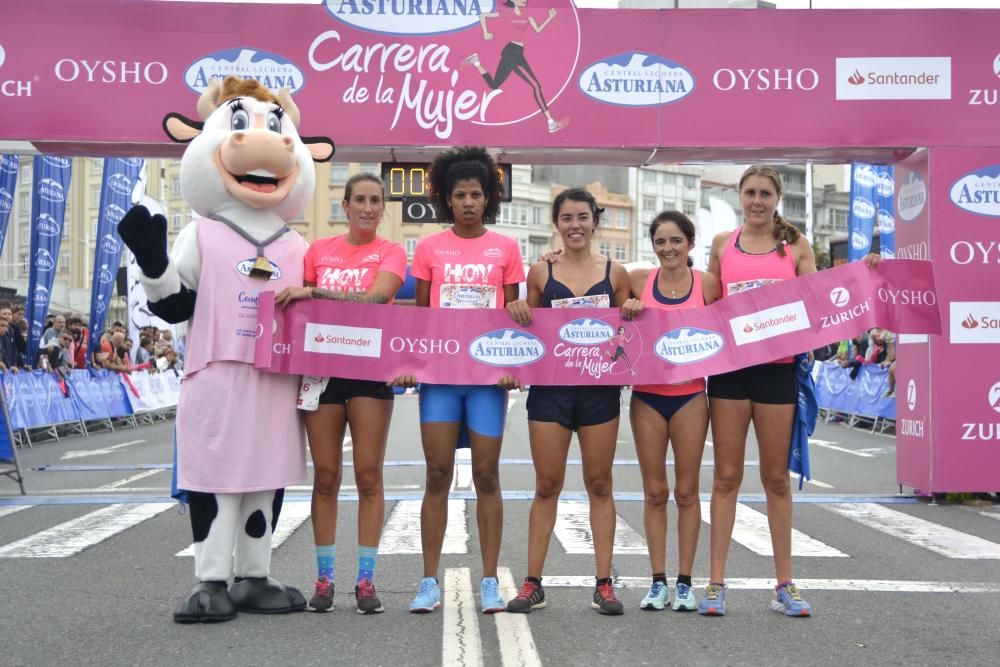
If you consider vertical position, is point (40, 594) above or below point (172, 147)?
below

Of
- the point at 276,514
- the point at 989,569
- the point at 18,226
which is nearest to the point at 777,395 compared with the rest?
the point at 989,569

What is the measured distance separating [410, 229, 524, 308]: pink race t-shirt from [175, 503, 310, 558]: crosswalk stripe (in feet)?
8.92

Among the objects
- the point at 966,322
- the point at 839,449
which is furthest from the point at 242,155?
the point at 839,449

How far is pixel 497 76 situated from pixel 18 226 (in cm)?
6218

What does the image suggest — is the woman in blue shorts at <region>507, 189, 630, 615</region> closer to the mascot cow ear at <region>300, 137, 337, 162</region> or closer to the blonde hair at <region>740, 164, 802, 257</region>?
the blonde hair at <region>740, 164, 802, 257</region>

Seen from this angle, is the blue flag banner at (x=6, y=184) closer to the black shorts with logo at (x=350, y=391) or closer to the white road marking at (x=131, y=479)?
the white road marking at (x=131, y=479)

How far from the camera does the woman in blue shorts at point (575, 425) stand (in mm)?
5758

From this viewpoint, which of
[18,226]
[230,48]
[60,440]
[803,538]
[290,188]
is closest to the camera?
[290,188]

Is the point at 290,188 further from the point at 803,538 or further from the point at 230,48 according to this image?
the point at 803,538

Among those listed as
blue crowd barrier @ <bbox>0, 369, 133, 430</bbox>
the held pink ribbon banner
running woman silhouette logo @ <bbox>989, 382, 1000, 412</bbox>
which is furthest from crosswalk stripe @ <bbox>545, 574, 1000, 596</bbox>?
blue crowd barrier @ <bbox>0, 369, 133, 430</bbox>

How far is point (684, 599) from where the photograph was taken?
575cm

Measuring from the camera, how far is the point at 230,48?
9.55 meters

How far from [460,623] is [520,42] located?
19.4 ft

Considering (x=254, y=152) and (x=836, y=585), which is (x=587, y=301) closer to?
(x=254, y=152)
